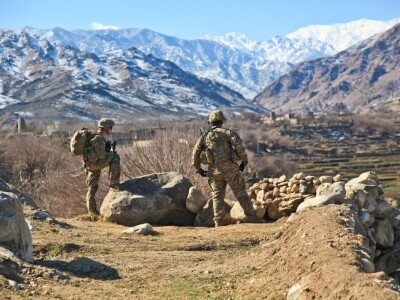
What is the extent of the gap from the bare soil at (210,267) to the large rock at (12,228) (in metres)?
0.29

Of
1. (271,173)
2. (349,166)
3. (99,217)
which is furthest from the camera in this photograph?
(349,166)

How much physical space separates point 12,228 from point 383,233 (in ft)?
20.6

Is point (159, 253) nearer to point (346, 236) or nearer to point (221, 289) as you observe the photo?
point (221, 289)

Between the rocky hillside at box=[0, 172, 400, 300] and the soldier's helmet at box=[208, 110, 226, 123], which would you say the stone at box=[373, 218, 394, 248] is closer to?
the rocky hillside at box=[0, 172, 400, 300]

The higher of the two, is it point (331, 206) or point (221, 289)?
point (331, 206)

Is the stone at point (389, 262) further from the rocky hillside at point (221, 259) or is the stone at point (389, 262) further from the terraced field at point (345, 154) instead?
the terraced field at point (345, 154)

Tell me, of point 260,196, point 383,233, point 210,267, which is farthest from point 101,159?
point 383,233

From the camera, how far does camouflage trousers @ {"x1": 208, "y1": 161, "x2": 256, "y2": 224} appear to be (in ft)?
41.1

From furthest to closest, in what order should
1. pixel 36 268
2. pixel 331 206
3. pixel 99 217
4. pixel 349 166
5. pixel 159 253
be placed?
pixel 349 166
pixel 99 217
pixel 159 253
pixel 331 206
pixel 36 268

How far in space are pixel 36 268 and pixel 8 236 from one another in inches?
22.0

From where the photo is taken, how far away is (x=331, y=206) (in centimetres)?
861

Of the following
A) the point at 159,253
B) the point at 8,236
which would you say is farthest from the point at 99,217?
the point at 8,236

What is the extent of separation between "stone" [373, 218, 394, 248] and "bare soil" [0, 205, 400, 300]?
1998 mm

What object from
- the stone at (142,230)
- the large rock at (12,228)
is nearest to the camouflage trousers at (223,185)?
the stone at (142,230)
